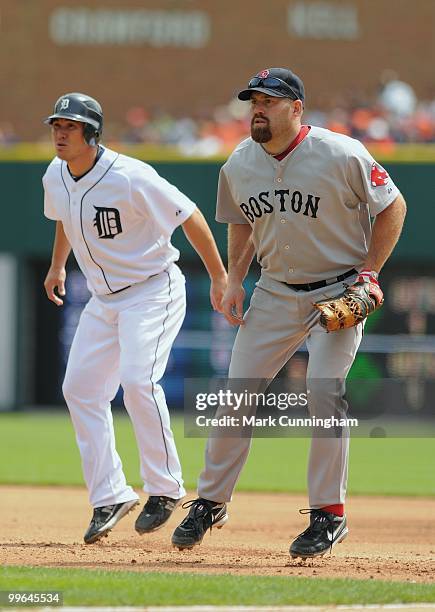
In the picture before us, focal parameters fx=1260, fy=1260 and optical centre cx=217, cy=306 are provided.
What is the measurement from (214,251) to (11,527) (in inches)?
84.1

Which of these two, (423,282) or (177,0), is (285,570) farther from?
(177,0)

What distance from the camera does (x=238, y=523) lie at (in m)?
7.60

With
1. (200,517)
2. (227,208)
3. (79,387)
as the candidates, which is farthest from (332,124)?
(200,517)

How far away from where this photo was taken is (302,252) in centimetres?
549

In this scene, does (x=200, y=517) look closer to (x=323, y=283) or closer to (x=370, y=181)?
(x=323, y=283)

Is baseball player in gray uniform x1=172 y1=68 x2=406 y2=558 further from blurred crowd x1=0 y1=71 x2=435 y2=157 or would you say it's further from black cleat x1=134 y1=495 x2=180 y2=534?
blurred crowd x1=0 y1=71 x2=435 y2=157

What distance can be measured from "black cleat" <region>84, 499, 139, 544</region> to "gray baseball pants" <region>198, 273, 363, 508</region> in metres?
0.51

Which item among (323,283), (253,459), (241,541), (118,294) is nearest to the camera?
(323,283)

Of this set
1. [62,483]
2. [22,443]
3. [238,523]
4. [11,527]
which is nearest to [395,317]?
[22,443]

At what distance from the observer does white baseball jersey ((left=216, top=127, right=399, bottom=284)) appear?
17.6ft

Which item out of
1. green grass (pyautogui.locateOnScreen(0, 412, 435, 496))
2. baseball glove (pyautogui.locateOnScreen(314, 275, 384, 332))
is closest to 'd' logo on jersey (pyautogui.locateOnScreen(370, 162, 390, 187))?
baseball glove (pyautogui.locateOnScreen(314, 275, 384, 332))

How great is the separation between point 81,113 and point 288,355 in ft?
4.81

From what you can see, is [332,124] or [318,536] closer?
[318,536]

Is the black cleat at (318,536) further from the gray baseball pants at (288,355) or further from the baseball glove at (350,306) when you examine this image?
the baseball glove at (350,306)
